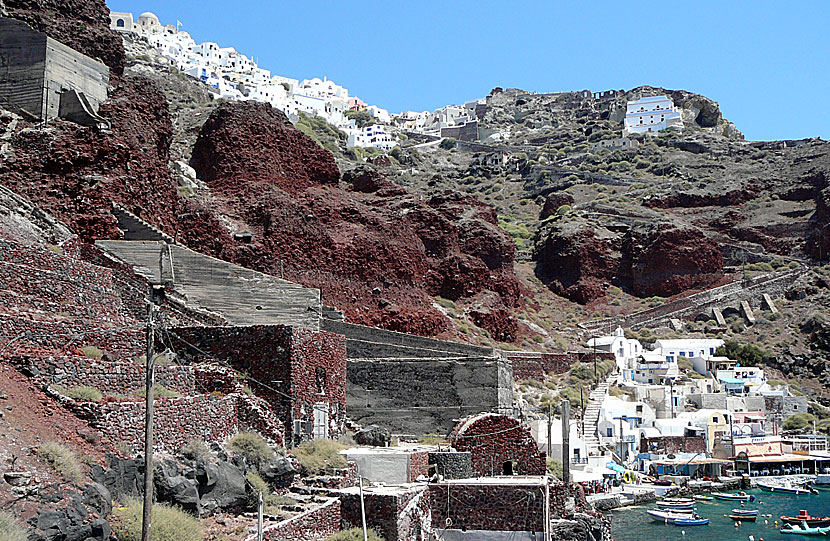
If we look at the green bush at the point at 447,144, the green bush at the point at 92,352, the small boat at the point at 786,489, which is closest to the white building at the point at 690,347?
the small boat at the point at 786,489

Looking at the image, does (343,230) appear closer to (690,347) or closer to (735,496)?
(735,496)

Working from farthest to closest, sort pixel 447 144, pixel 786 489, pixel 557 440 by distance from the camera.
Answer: pixel 447 144, pixel 786 489, pixel 557 440

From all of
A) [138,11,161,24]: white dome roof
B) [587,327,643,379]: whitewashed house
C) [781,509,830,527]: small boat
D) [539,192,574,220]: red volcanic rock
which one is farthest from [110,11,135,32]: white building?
[781,509,830,527]: small boat

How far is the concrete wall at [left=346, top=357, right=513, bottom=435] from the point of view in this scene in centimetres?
2655

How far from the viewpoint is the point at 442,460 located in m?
21.0

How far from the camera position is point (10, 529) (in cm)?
980

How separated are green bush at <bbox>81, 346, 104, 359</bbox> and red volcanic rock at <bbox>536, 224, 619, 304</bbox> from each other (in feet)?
184

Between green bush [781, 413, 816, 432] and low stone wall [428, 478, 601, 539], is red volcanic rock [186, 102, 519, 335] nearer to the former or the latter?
low stone wall [428, 478, 601, 539]

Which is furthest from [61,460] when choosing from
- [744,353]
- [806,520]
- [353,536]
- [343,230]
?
→ [744,353]

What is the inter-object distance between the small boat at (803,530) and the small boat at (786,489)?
1334 centimetres

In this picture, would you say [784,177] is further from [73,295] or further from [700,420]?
[73,295]

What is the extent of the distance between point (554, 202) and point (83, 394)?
70906 mm

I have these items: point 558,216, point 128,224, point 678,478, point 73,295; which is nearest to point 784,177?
point 558,216

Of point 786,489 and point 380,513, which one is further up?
point 380,513
